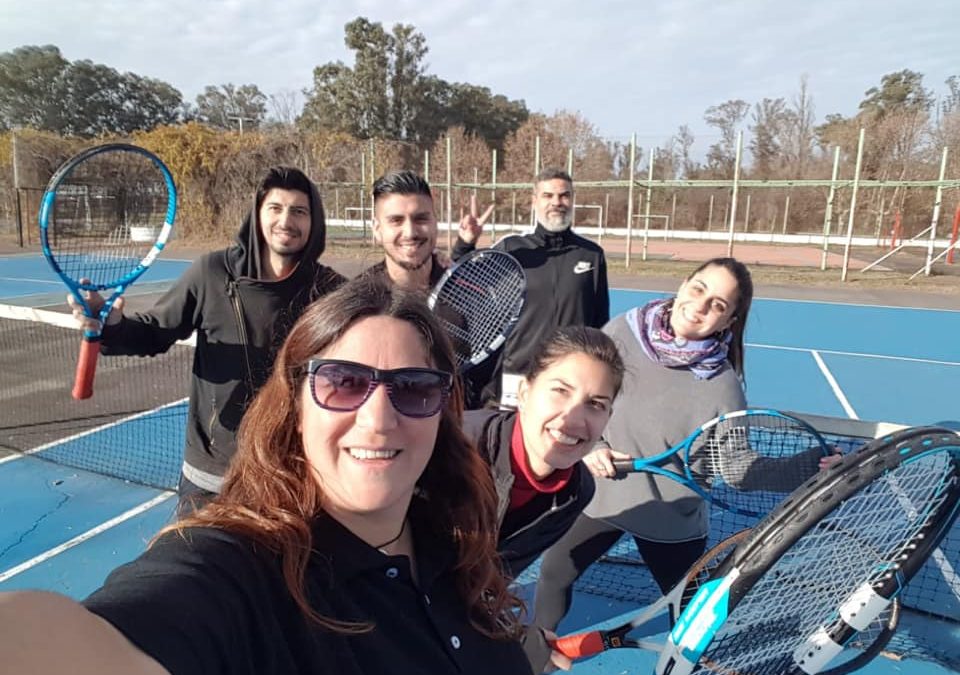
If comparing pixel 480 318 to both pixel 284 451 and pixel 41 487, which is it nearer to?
pixel 284 451

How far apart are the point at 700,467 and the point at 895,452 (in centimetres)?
108

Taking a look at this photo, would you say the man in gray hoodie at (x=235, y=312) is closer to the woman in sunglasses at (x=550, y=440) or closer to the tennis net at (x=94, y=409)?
the woman in sunglasses at (x=550, y=440)

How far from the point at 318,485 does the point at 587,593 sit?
9.23 ft

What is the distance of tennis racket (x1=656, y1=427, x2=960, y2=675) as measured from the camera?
1.57 meters

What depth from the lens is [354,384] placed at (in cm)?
128

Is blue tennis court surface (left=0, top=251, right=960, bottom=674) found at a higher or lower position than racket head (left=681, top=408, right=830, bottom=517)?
lower

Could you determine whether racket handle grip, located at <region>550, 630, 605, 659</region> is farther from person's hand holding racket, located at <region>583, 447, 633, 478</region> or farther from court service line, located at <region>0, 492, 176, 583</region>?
court service line, located at <region>0, 492, 176, 583</region>

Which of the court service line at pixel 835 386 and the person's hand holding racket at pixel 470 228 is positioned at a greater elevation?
the person's hand holding racket at pixel 470 228

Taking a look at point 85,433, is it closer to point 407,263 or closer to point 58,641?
point 407,263

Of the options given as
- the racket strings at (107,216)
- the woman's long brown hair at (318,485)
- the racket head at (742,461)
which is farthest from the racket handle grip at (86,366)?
the racket head at (742,461)

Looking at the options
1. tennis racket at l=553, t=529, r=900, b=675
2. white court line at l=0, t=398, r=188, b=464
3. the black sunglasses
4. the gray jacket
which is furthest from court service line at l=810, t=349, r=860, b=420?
white court line at l=0, t=398, r=188, b=464

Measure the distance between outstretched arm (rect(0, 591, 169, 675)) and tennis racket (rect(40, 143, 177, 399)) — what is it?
7.51ft

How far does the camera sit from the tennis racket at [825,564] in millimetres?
1570

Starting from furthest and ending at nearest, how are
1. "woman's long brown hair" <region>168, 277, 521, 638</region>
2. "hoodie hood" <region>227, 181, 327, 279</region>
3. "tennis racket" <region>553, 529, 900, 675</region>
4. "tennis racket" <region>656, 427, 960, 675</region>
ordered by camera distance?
"hoodie hood" <region>227, 181, 327, 279</region>, "tennis racket" <region>553, 529, 900, 675</region>, "tennis racket" <region>656, 427, 960, 675</region>, "woman's long brown hair" <region>168, 277, 521, 638</region>
